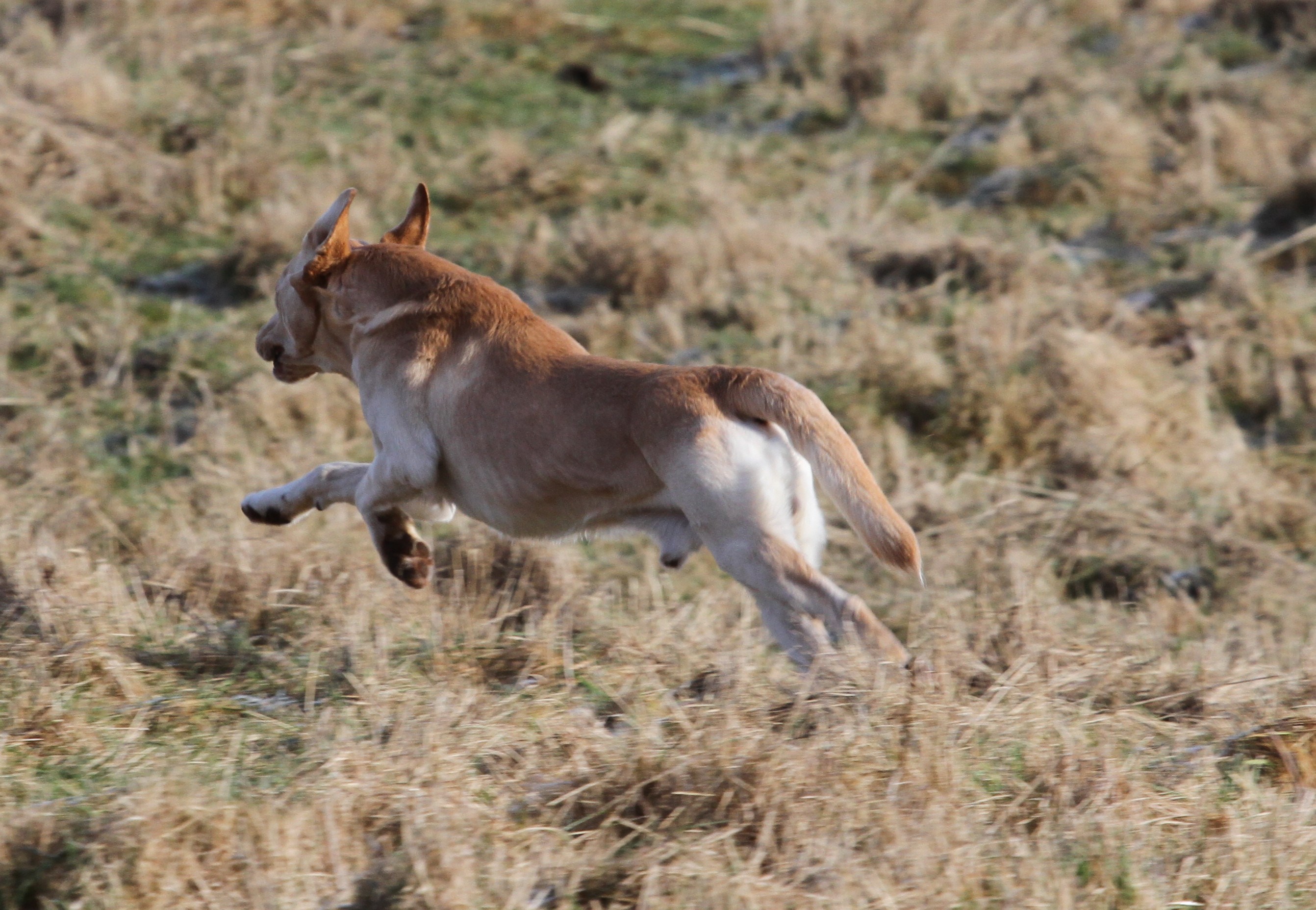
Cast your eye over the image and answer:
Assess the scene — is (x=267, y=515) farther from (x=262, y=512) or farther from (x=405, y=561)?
(x=405, y=561)

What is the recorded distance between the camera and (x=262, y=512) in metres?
4.71

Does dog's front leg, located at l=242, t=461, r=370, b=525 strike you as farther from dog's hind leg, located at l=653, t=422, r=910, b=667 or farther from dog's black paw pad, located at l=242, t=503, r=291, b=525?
dog's hind leg, located at l=653, t=422, r=910, b=667

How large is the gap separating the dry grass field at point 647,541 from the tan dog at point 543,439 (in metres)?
0.31

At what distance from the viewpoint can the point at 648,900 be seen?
10.1 feet

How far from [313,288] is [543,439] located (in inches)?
40.4

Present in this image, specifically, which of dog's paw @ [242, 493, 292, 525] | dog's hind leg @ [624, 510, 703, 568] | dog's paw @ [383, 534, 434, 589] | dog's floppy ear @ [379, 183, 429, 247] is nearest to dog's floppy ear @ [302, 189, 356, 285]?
dog's floppy ear @ [379, 183, 429, 247]

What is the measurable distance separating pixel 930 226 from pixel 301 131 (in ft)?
12.8

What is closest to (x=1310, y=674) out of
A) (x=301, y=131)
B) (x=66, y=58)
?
(x=301, y=131)

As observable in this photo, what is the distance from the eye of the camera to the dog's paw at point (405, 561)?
4.55m

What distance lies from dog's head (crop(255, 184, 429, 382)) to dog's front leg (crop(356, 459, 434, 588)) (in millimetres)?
550

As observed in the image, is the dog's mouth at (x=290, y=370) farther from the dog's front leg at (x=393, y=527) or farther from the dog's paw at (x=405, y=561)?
the dog's paw at (x=405, y=561)

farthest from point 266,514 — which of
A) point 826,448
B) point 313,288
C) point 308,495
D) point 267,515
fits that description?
point 826,448

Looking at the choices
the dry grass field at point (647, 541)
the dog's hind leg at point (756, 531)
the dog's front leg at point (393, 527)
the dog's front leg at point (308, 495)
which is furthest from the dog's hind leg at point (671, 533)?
the dog's front leg at point (308, 495)

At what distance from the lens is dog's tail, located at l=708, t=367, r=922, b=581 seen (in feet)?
12.4
